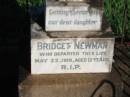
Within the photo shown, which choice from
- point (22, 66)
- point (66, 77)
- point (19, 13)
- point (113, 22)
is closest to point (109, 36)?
point (66, 77)

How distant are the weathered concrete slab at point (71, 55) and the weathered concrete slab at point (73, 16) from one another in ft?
0.62

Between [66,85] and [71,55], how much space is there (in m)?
0.35

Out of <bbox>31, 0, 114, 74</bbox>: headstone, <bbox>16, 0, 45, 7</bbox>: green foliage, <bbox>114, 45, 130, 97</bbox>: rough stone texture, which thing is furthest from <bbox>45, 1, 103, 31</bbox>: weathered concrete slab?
<bbox>16, 0, 45, 7</bbox>: green foliage

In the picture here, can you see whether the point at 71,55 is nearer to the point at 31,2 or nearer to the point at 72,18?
the point at 72,18

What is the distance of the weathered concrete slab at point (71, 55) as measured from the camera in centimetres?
500

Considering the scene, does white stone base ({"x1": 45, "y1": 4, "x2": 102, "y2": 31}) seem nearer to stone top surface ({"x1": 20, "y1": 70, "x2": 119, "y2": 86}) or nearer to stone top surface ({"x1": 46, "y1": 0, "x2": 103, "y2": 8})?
stone top surface ({"x1": 46, "y1": 0, "x2": 103, "y2": 8})

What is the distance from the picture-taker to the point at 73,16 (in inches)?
200

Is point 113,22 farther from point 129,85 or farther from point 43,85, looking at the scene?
point 43,85

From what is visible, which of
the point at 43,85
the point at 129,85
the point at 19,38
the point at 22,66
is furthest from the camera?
the point at 19,38

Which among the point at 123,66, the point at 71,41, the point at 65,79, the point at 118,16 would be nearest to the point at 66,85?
the point at 65,79

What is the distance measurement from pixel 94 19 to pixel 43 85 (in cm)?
96

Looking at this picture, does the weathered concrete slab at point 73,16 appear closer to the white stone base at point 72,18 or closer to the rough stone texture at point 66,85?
the white stone base at point 72,18

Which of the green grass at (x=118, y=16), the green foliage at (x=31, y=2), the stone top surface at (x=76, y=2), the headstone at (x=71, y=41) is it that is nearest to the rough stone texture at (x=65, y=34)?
the headstone at (x=71, y=41)

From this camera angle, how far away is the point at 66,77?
5125mm
